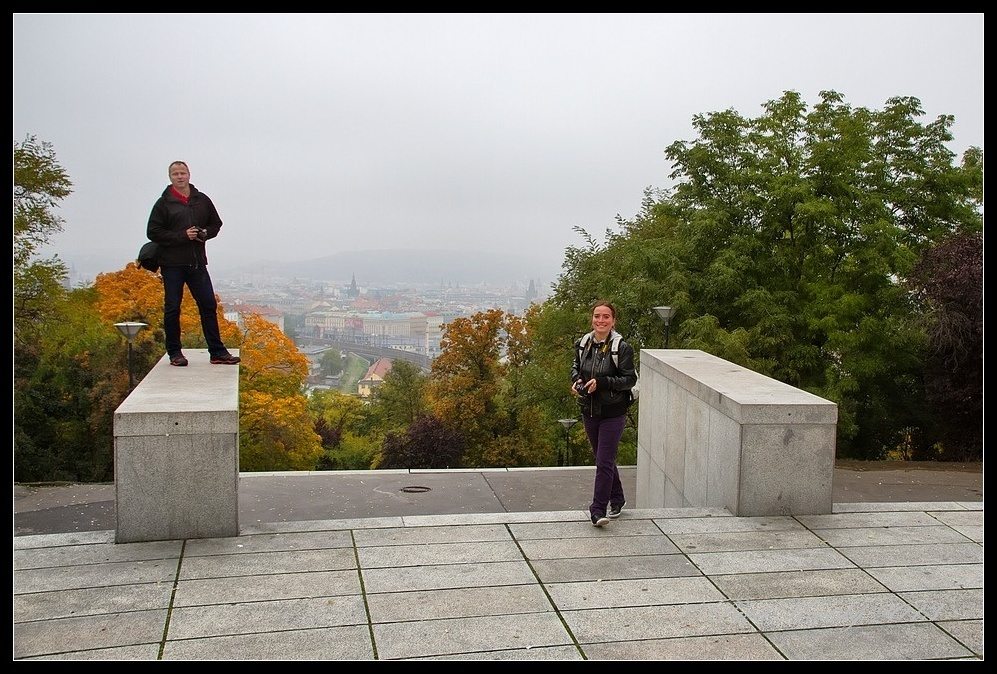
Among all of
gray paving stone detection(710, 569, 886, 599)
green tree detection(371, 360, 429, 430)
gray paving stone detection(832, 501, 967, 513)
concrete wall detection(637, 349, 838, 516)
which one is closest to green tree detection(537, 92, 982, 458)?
concrete wall detection(637, 349, 838, 516)

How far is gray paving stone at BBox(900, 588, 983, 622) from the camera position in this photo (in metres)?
5.00

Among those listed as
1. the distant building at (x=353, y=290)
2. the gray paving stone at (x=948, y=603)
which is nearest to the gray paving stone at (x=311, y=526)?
the gray paving stone at (x=948, y=603)

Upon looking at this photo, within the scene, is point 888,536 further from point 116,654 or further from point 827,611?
point 116,654

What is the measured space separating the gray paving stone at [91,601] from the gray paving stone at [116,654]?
19.9 inches

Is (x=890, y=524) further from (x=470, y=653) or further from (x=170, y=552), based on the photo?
(x=170, y=552)

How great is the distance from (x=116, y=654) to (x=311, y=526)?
2224 millimetres

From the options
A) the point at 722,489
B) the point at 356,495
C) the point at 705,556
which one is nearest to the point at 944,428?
the point at 356,495

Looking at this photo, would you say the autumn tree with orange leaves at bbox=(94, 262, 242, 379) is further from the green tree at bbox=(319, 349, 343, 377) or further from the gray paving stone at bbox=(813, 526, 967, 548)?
the gray paving stone at bbox=(813, 526, 967, 548)

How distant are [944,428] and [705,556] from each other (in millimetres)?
20021

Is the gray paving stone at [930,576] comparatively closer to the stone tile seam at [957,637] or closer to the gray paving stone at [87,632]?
the stone tile seam at [957,637]

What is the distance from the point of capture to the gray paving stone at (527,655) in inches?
172

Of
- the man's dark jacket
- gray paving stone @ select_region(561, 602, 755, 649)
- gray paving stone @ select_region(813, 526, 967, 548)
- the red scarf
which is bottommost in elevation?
gray paving stone @ select_region(813, 526, 967, 548)

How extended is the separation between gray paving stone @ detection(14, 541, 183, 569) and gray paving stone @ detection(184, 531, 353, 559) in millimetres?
146

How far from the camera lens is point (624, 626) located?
478 cm
